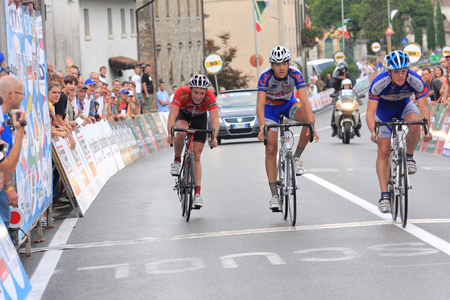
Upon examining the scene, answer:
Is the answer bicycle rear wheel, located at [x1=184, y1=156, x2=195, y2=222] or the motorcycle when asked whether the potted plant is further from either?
bicycle rear wheel, located at [x1=184, y1=156, x2=195, y2=222]

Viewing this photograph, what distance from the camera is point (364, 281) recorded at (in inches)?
262

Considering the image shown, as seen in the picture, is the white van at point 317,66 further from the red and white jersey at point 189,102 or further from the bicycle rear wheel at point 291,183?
the bicycle rear wheel at point 291,183

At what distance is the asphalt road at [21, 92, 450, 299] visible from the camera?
667 cm

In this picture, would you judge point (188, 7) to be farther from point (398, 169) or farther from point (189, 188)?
point (398, 169)

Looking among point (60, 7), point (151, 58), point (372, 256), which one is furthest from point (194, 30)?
point (372, 256)

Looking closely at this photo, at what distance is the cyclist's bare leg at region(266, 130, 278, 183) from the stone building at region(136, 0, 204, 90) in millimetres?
40107

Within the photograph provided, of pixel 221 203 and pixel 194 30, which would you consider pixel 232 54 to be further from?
pixel 221 203

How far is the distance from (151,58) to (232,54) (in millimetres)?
8472

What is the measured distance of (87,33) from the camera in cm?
3891

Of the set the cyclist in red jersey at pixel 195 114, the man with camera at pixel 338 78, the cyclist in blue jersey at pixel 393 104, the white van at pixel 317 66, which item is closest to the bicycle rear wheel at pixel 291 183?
the cyclist in blue jersey at pixel 393 104

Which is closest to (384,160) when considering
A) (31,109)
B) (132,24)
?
(31,109)

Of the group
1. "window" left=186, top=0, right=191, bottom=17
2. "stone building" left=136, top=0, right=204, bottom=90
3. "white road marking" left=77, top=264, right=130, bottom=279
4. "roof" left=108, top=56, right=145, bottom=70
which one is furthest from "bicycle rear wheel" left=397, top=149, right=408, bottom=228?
"window" left=186, top=0, right=191, bottom=17

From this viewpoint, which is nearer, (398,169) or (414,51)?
(398,169)

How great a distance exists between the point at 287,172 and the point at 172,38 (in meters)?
46.8
